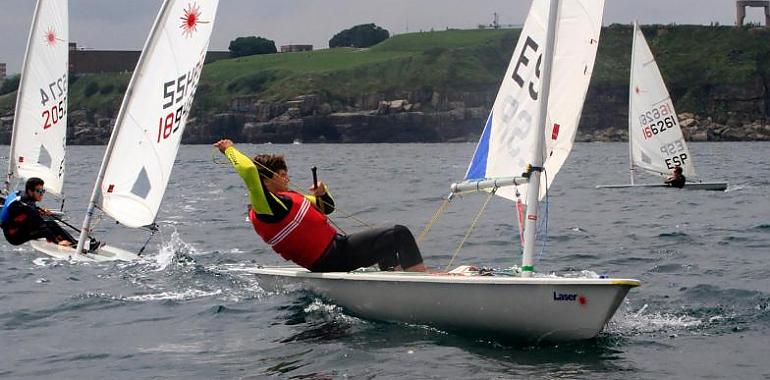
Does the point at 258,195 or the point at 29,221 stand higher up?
the point at 258,195

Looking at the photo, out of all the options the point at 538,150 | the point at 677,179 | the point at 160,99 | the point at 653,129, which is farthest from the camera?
the point at 653,129

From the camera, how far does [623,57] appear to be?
120188 millimetres

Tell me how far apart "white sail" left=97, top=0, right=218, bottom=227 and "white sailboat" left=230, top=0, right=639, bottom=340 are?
367cm

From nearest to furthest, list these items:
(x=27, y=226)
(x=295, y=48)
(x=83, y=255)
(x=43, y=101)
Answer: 1. (x=83, y=255)
2. (x=27, y=226)
3. (x=43, y=101)
4. (x=295, y=48)

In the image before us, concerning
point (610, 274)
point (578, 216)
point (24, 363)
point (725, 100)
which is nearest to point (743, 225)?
point (578, 216)

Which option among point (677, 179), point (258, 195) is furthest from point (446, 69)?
point (258, 195)

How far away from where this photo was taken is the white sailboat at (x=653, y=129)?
27766 millimetres

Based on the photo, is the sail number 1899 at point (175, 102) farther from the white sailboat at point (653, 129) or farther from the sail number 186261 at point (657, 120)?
the sail number 186261 at point (657, 120)

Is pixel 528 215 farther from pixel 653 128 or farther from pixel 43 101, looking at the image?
pixel 653 128

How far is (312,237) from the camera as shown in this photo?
998 cm

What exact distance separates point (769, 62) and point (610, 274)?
10789 cm

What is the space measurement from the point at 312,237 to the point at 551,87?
2406 mm

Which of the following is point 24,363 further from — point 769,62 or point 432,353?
point 769,62

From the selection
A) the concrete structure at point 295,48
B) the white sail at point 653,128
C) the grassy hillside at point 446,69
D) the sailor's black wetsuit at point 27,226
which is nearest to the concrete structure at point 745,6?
the grassy hillside at point 446,69
